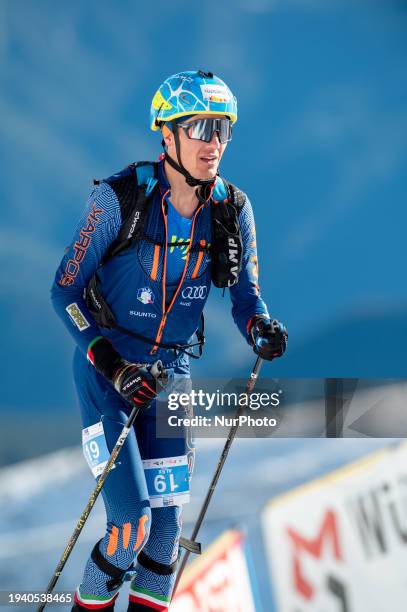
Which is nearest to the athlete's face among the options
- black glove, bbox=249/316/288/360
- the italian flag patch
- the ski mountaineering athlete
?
the ski mountaineering athlete

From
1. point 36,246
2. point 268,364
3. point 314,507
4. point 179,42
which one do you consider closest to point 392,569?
point 314,507

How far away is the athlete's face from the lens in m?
3.46

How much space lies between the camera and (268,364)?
5199 millimetres

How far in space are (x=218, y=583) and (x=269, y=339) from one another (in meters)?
1.37

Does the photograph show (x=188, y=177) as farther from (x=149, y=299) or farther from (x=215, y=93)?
(x=149, y=299)

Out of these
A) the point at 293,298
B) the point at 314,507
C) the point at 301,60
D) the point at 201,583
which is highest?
the point at 301,60

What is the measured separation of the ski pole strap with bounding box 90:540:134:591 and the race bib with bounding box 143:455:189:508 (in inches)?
10.0

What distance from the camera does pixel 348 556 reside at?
4.26 meters

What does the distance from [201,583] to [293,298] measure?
1582 mm

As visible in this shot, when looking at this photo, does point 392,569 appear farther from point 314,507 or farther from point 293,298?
point 293,298

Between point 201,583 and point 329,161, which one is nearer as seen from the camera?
point 201,583

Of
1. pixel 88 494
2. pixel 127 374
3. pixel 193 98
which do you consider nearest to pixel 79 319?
pixel 127 374

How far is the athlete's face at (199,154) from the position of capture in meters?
3.46

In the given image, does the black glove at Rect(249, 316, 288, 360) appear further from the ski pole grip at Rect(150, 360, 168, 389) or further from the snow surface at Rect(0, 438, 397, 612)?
the snow surface at Rect(0, 438, 397, 612)
